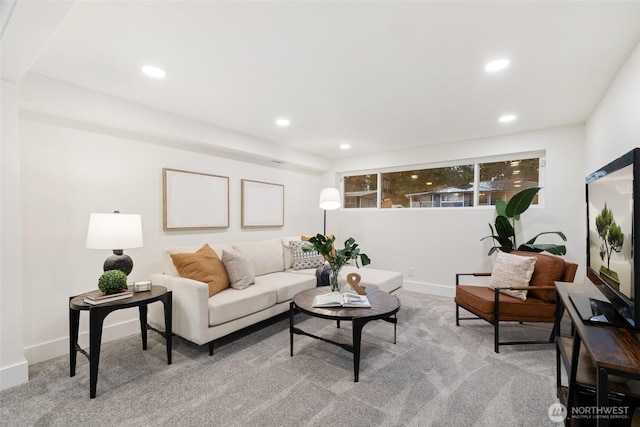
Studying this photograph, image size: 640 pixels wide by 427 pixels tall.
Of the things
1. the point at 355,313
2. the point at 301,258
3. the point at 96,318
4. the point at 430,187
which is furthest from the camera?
the point at 430,187

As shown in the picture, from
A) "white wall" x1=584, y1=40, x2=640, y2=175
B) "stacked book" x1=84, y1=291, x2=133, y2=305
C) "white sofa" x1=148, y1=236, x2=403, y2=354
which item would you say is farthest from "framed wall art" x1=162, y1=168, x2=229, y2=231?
"white wall" x1=584, y1=40, x2=640, y2=175

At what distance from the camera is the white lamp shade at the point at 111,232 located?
226cm

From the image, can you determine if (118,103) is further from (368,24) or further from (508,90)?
(508,90)

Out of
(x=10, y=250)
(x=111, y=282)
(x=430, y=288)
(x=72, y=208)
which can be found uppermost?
(x=72, y=208)

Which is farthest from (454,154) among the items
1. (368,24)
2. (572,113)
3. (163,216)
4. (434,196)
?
(163,216)

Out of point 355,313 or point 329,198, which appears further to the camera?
point 329,198

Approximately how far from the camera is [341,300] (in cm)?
244

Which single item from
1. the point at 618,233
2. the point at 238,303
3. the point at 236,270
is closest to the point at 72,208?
the point at 236,270

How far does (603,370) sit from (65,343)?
366 centimetres

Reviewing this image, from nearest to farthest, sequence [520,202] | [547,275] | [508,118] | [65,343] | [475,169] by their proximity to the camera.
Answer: [65,343], [547,275], [508,118], [520,202], [475,169]

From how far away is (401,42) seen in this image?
1867mm

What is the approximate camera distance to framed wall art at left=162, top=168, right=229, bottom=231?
3.27 metres

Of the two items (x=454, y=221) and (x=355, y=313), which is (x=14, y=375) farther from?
(x=454, y=221)

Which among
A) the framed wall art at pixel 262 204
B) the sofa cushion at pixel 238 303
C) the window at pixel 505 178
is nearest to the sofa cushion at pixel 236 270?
the sofa cushion at pixel 238 303
